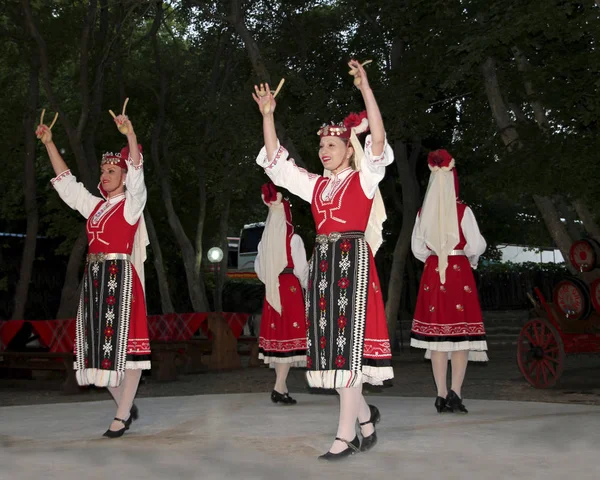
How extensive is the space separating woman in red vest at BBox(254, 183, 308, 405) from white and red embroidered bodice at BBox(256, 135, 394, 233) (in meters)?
3.42

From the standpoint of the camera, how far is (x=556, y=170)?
11.7 metres

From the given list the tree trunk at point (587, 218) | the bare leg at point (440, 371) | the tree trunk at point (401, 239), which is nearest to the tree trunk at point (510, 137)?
the tree trunk at point (587, 218)

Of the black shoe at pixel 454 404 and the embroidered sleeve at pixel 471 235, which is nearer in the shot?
the black shoe at pixel 454 404

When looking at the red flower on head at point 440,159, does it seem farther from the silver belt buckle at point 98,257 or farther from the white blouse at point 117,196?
the silver belt buckle at point 98,257

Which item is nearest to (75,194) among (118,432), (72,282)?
(118,432)

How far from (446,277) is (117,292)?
112 inches

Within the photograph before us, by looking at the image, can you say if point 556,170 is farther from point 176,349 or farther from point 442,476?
point 442,476

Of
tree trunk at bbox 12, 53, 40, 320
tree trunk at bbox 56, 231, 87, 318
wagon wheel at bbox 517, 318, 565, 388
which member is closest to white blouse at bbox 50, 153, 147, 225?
wagon wheel at bbox 517, 318, 565, 388

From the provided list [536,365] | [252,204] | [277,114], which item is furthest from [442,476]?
[252,204]

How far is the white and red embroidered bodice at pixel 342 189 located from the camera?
5.70 m

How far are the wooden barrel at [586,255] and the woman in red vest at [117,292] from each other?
5.60 m

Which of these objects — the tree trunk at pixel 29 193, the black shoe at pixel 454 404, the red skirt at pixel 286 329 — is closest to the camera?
the black shoe at pixel 454 404

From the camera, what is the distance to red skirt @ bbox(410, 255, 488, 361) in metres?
7.83

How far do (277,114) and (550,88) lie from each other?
635 cm
